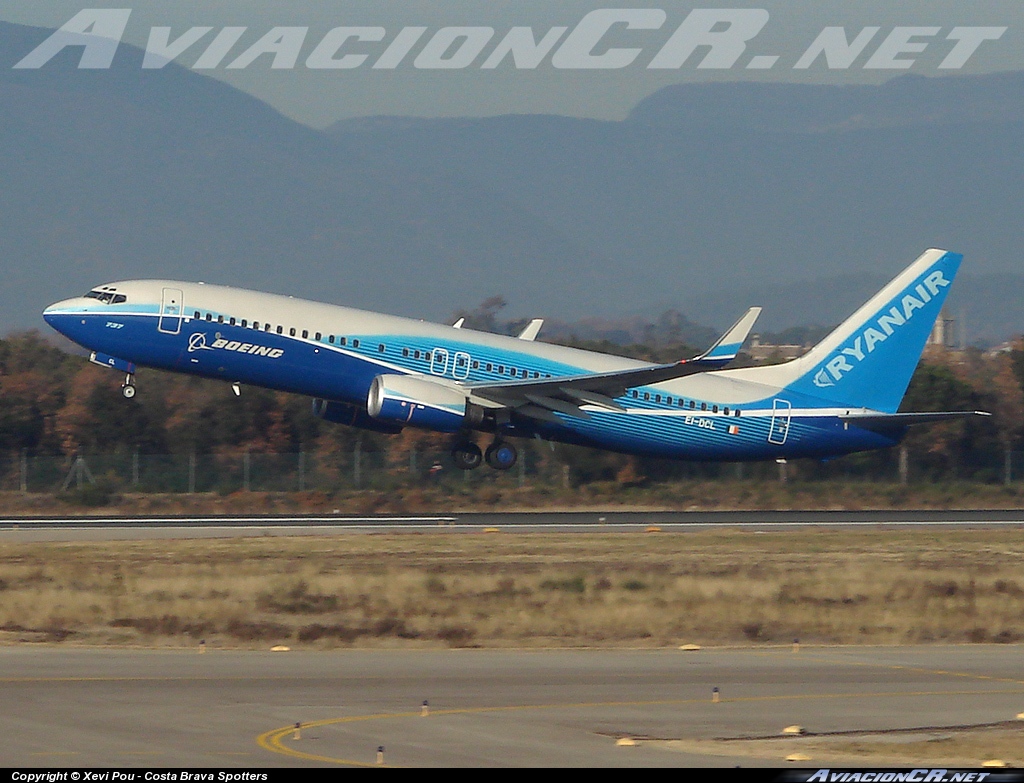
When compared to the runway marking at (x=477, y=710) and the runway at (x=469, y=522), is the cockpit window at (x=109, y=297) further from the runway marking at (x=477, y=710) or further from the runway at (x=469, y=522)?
the runway marking at (x=477, y=710)

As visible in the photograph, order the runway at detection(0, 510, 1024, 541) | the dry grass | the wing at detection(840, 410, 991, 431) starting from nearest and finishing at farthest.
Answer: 1. the dry grass
2. the runway at detection(0, 510, 1024, 541)
3. the wing at detection(840, 410, 991, 431)

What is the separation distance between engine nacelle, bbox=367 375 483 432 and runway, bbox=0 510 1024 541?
8.64ft

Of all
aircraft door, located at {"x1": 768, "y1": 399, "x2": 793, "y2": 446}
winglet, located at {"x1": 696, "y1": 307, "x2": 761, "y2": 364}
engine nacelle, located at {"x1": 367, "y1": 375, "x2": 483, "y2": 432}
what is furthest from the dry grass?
aircraft door, located at {"x1": 768, "y1": 399, "x2": 793, "y2": 446}

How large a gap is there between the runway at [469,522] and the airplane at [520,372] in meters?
2.20

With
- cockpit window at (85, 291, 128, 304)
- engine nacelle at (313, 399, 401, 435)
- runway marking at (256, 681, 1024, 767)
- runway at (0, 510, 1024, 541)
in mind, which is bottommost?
runway marking at (256, 681, 1024, 767)

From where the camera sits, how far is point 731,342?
130ft

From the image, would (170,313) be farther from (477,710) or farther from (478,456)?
(477,710)

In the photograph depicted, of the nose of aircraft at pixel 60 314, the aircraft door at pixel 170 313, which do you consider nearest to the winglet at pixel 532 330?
the aircraft door at pixel 170 313

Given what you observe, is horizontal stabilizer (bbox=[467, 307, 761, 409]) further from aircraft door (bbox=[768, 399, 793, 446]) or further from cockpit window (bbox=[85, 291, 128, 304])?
cockpit window (bbox=[85, 291, 128, 304])

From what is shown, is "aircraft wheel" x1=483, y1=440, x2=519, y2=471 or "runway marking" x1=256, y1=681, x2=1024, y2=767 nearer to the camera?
"runway marking" x1=256, y1=681, x2=1024, y2=767

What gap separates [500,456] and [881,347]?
40.5 ft

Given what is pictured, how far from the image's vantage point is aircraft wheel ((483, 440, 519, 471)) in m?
43.9

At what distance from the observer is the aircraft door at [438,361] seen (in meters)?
42.8

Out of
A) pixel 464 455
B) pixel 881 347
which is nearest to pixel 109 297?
pixel 464 455
